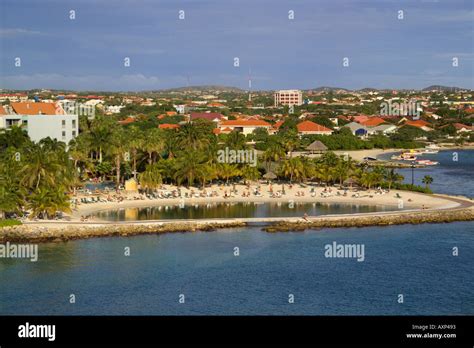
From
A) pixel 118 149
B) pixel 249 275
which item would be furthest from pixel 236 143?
pixel 249 275

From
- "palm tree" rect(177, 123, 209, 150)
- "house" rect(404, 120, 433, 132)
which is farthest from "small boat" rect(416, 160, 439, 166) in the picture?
"house" rect(404, 120, 433, 132)

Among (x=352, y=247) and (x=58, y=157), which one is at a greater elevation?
(x=58, y=157)

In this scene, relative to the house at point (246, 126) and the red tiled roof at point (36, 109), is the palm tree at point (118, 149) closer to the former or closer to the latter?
the red tiled roof at point (36, 109)

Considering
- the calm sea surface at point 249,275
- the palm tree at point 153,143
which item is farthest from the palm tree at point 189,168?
the calm sea surface at point 249,275

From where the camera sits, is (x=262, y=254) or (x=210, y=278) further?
(x=262, y=254)
